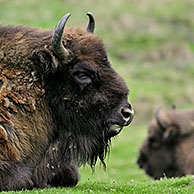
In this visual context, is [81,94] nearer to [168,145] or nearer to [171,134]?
[171,134]

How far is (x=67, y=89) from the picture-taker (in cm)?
700

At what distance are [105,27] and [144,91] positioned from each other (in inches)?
1188

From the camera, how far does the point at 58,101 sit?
23.0 feet

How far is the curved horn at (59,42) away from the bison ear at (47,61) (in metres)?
0.10

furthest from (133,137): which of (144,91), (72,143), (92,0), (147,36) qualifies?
(92,0)

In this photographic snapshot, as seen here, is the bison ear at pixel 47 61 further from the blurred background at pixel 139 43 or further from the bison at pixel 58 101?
the blurred background at pixel 139 43

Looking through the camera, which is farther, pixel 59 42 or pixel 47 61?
pixel 47 61

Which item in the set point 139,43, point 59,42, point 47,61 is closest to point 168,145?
point 47,61

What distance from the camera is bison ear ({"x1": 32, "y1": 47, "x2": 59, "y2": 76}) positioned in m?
6.89

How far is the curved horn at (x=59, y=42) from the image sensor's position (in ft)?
22.1

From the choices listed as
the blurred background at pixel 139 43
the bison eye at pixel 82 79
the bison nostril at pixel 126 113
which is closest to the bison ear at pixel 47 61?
the bison eye at pixel 82 79

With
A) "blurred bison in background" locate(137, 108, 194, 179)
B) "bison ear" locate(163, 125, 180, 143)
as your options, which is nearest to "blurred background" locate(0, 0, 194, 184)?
"blurred bison in background" locate(137, 108, 194, 179)

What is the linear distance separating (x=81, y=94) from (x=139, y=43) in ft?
177

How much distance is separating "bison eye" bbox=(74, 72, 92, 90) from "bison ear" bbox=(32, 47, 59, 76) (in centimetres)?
32
